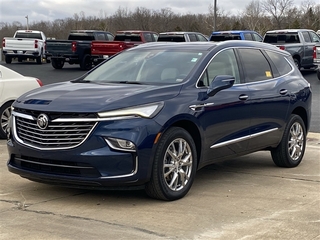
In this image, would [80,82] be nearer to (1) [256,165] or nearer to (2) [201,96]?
(2) [201,96]

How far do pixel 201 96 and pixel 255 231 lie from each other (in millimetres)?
1799

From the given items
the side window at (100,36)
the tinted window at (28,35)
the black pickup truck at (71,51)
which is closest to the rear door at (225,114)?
the black pickup truck at (71,51)

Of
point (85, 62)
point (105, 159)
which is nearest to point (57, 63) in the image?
point (85, 62)

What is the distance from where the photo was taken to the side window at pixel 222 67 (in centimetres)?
669

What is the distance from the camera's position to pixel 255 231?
514 centimetres

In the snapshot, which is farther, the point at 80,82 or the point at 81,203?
the point at 80,82

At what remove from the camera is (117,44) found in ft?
83.3

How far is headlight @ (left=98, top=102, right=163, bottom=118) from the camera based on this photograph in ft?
18.4

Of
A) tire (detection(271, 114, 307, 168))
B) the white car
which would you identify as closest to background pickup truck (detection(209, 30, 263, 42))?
the white car

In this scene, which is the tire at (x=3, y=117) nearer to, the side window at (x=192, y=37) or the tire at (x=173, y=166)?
the tire at (x=173, y=166)

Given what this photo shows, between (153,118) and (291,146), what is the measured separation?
3.00 meters

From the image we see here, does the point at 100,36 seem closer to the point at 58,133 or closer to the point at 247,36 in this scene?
the point at 247,36

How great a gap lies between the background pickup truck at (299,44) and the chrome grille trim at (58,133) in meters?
18.6

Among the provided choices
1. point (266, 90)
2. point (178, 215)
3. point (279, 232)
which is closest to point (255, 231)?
point (279, 232)
